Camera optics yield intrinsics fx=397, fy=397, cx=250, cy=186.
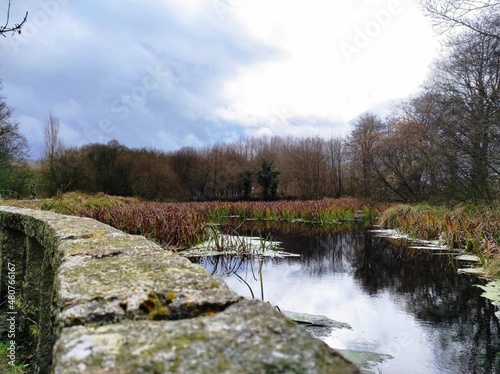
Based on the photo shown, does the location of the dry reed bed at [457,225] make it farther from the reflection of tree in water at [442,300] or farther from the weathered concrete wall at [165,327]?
the weathered concrete wall at [165,327]

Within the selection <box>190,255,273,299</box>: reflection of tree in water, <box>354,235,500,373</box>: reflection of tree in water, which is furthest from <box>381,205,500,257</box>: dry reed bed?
<box>190,255,273,299</box>: reflection of tree in water

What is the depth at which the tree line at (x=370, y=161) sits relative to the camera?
983 cm

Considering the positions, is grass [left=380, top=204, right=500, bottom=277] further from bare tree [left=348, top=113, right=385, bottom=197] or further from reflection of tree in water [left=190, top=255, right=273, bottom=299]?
bare tree [left=348, top=113, right=385, bottom=197]

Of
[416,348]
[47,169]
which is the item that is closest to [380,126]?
[47,169]

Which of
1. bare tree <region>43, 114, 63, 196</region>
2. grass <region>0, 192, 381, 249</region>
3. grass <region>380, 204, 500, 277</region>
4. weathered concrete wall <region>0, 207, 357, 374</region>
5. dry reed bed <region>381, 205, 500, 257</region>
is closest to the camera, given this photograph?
weathered concrete wall <region>0, 207, 357, 374</region>

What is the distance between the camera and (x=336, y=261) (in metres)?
6.69

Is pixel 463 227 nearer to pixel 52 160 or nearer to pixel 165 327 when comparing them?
pixel 165 327

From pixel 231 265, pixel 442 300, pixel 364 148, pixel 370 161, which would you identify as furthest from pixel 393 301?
pixel 364 148

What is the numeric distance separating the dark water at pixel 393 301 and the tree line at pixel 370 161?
182 inches

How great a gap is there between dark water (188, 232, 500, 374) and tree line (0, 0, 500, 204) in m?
4.62

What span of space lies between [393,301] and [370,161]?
1907 centimetres

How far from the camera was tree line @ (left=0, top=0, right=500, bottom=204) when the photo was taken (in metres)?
9.83

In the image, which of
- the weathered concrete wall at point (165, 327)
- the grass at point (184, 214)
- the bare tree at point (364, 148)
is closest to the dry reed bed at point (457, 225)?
the grass at point (184, 214)

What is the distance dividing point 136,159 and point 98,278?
28.4m
